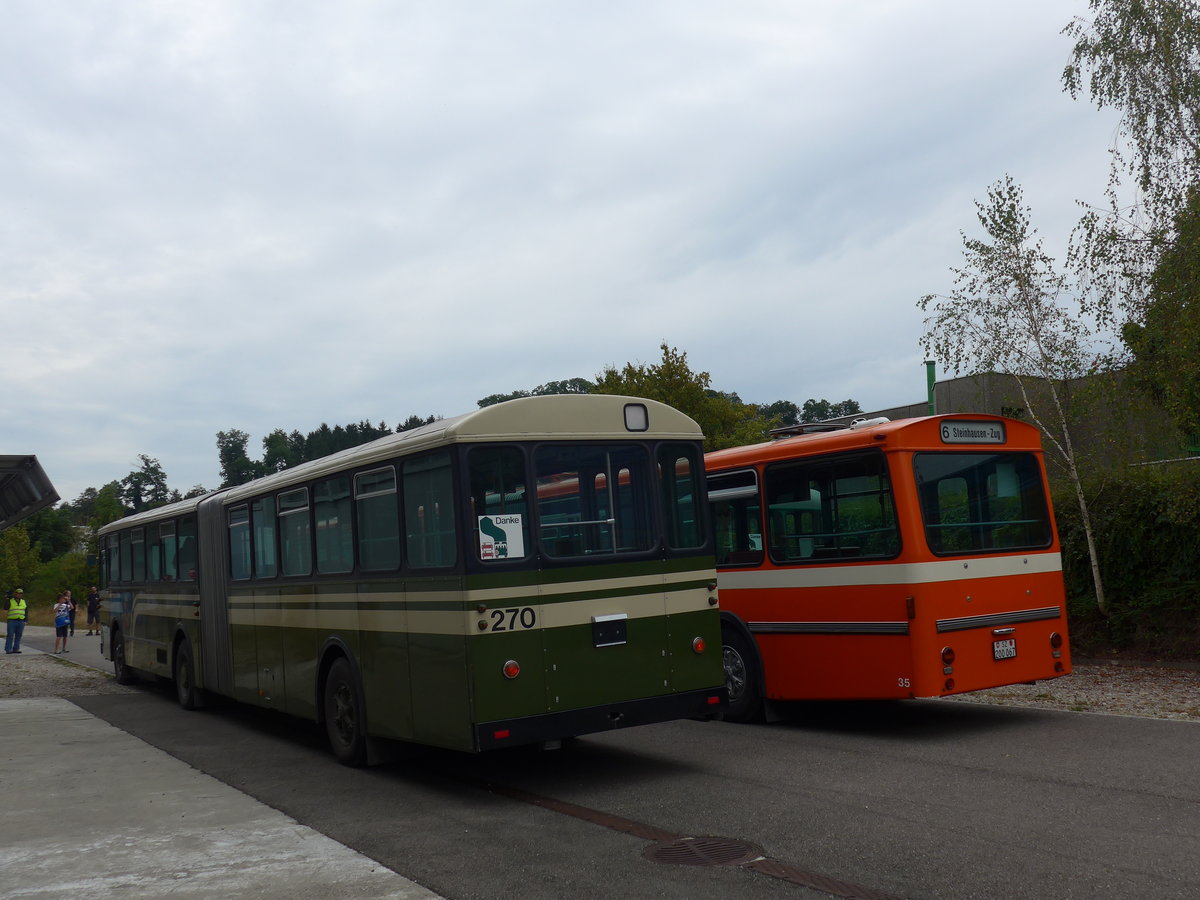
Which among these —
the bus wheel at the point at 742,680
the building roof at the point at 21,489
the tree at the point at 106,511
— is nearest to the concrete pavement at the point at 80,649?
the building roof at the point at 21,489

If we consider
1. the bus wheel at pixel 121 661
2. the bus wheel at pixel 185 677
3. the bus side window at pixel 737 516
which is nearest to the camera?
the bus side window at pixel 737 516

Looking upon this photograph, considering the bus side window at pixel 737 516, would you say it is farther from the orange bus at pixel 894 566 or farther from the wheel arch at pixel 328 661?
the wheel arch at pixel 328 661

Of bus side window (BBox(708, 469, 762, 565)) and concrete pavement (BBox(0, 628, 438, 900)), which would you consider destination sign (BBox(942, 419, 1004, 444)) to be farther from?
concrete pavement (BBox(0, 628, 438, 900))

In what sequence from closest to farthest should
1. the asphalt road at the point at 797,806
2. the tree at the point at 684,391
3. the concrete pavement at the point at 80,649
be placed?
1. the asphalt road at the point at 797,806
2. the concrete pavement at the point at 80,649
3. the tree at the point at 684,391

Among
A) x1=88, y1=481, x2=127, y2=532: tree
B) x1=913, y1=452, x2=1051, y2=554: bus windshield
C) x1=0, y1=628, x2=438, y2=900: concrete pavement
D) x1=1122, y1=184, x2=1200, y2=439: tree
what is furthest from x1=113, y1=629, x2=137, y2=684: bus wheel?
x1=88, y1=481, x2=127, y2=532: tree

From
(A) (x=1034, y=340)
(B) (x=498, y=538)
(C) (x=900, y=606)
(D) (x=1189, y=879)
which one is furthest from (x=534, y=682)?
(A) (x=1034, y=340)

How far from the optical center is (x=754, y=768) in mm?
8961

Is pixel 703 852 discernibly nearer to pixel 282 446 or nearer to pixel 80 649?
pixel 80 649

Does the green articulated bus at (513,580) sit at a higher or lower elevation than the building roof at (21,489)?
lower

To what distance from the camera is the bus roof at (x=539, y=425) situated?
325 inches

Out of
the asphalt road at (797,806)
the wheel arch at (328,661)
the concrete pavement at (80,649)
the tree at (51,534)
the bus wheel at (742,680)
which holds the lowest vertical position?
the concrete pavement at (80,649)

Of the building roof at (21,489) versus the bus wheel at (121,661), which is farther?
the bus wheel at (121,661)

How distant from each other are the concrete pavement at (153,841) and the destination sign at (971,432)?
6430 mm

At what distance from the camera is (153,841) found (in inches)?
289
